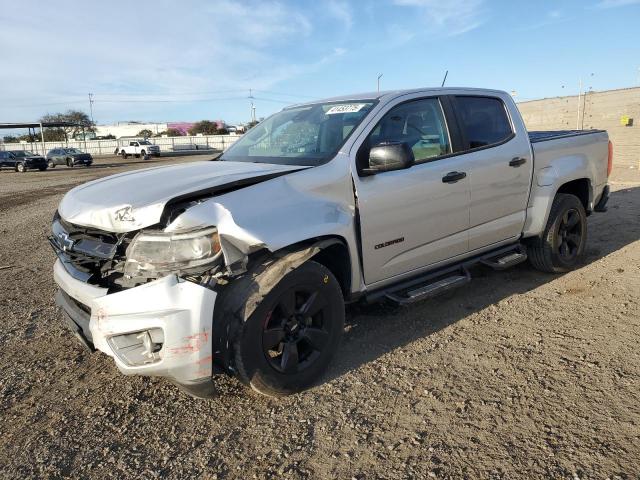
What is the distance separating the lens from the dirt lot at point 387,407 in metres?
2.50

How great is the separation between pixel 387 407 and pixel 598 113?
138ft

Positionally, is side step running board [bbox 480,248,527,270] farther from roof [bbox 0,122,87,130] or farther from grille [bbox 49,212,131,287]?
roof [bbox 0,122,87,130]

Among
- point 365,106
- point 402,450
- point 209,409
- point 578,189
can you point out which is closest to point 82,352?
point 209,409

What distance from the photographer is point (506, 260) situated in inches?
180

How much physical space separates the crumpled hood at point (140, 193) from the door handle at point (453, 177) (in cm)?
129

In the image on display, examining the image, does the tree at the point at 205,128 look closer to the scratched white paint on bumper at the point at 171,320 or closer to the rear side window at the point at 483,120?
the rear side window at the point at 483,120

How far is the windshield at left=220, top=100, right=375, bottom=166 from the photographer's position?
11.8 feet

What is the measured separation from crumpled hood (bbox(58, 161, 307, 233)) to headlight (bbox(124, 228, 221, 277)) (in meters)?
0.13

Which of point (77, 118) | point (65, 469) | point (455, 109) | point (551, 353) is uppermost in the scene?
point (77, 118)

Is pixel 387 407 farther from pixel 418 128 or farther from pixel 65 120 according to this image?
pixel 65 120

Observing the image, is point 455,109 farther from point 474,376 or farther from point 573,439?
point 573,439

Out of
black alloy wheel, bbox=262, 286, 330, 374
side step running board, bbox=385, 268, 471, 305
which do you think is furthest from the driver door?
black alloy wheel, bbox=262, 286, 330, 374

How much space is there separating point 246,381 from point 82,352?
169 cm

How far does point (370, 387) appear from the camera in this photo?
3.18m
